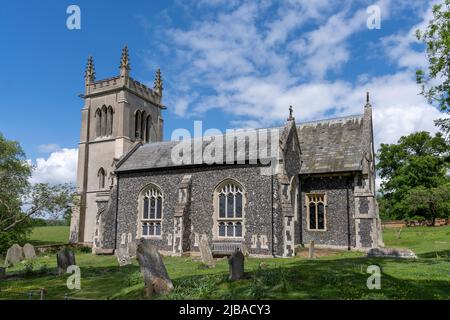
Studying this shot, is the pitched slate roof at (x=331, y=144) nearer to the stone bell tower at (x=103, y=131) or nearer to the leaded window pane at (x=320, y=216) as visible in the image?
the leaded window pane at (x=320, y=216)

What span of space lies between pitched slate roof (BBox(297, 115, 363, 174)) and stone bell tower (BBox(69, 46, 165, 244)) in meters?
14.2

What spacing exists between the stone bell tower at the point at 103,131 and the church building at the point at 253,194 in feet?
16.6

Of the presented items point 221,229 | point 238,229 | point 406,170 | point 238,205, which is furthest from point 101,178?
point 406,170

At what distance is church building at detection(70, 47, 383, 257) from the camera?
2009cm

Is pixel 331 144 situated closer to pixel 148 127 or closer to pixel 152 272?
pixel 152 272

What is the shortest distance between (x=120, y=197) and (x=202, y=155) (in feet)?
22.0

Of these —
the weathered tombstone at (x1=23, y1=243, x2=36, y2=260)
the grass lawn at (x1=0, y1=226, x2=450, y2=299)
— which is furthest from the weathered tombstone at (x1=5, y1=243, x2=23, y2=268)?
the grass lawn at (x1=0, y1=226, x2=450, y2=299)

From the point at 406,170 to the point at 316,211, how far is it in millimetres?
33079

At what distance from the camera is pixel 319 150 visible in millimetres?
24234

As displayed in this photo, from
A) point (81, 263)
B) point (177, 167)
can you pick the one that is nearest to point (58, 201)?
point (81, 263)

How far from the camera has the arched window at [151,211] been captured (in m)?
23.3

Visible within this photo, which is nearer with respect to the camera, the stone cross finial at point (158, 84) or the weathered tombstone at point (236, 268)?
the weathered tombstone at point (236, 268)

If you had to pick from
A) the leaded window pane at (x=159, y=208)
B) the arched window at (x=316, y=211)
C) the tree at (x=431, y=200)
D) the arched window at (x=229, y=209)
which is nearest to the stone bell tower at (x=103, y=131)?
the leaded window pane at (x=159, y=208)
